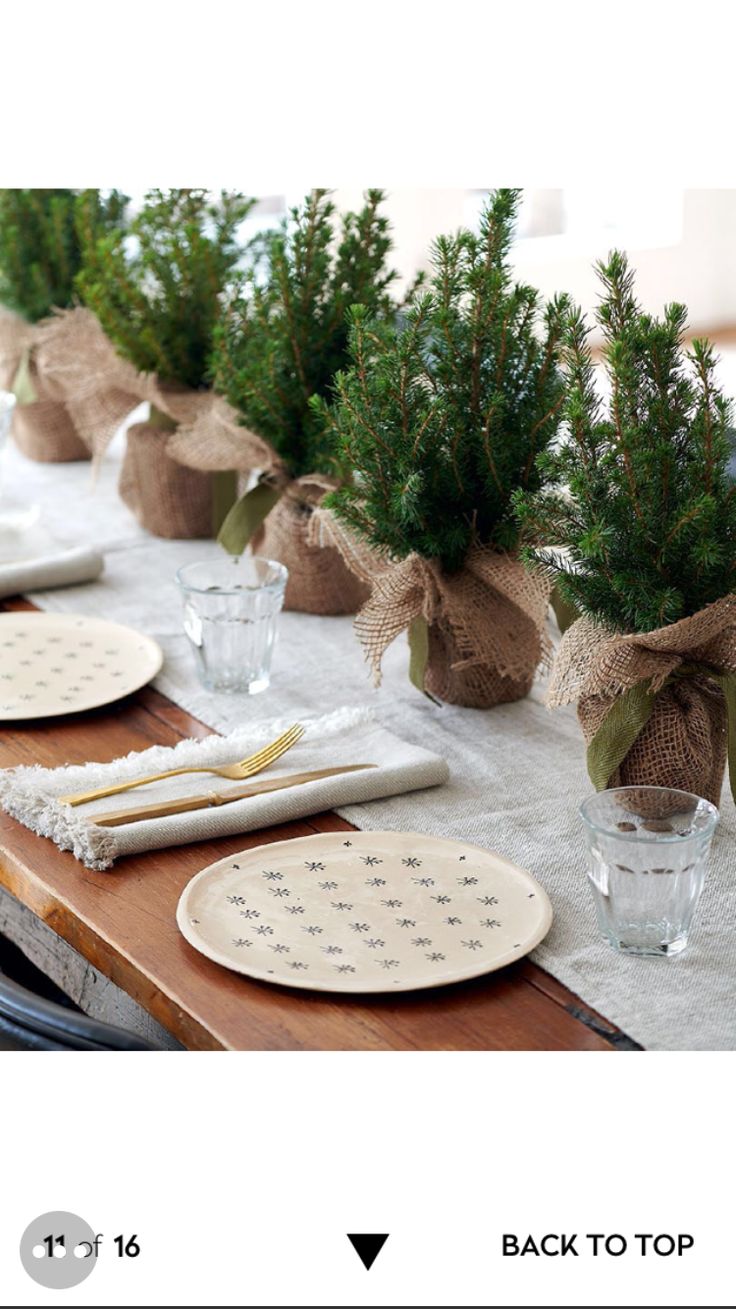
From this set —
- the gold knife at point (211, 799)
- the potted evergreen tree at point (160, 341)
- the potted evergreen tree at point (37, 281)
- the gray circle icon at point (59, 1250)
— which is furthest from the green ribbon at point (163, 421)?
the gray circle icon at point (59, 1250)

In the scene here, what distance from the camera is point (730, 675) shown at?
98 cm

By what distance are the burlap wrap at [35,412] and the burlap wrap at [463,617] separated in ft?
3.01

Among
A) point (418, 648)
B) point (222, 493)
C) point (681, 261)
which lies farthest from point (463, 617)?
point (681, 261)

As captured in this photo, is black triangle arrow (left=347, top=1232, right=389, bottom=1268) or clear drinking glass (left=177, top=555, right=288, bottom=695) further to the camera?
clear drinking glass (left=177, top=555, right=288, bottom=695)

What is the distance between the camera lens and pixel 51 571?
62.0 inches

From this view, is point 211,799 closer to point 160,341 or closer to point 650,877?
point 650,877

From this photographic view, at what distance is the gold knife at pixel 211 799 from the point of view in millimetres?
1024

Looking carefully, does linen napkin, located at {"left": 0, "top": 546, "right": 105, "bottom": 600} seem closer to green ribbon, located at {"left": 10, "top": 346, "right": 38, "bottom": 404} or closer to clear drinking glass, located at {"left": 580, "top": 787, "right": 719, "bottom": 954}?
green ribbon, located at {"left": 10, "top": 346, "right": 38, "bottom": 404}


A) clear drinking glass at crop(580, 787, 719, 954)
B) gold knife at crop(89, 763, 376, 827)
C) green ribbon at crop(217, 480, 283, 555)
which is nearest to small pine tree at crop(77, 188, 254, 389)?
green ribbon at crop(217, 480, 283, 555)

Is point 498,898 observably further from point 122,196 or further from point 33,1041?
point 122,196

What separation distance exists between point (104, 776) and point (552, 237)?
4.64m

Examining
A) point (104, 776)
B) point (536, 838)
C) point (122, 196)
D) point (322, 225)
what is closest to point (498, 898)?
point (536, 838)

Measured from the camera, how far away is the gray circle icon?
0.70 metres

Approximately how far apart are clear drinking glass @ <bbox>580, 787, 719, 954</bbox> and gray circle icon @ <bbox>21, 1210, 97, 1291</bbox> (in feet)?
1.15
